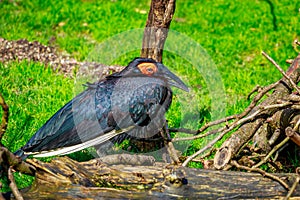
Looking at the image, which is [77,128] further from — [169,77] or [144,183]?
[144,183]

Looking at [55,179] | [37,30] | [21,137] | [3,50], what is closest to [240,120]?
[55,179]

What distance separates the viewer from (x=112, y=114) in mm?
4770

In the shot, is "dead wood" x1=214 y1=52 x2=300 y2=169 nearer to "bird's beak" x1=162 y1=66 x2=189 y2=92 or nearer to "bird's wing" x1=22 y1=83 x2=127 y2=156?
"bird's beak" x1=162 y1=66 x2=189 y2=92

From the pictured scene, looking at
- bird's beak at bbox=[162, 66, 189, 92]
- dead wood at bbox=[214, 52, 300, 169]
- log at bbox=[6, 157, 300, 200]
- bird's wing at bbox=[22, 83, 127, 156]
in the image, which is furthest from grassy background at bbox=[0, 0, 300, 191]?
log at bbox=[6, 157, 300, 200]

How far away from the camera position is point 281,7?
9.34 metres

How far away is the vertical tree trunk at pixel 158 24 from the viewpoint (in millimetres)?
5104

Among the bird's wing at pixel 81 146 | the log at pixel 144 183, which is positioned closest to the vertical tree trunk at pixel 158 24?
the bird's wing at pixel 81 146

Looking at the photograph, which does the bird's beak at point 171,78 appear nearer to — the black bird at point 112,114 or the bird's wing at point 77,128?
the black bird at point 112,114

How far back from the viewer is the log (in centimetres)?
356

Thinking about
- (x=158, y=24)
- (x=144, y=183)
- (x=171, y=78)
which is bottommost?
(x=144, y=183)

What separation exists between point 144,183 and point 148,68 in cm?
152

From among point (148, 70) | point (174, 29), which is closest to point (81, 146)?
point (148, 70)

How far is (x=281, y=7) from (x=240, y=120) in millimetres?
5416

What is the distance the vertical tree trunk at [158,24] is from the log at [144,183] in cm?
164
